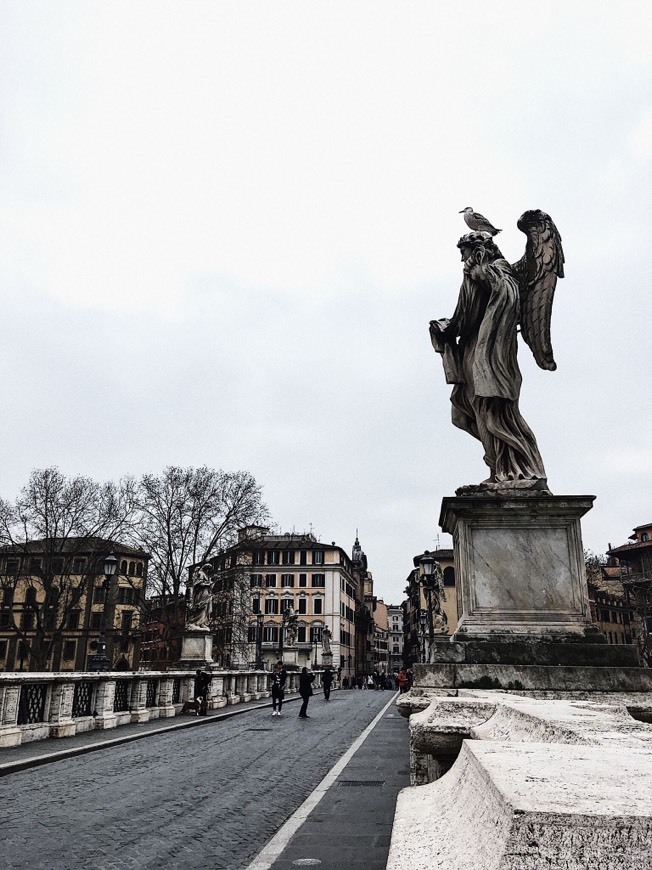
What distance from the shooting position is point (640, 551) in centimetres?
6500

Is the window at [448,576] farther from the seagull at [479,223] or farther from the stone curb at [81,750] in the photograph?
the seagull at [479,223]

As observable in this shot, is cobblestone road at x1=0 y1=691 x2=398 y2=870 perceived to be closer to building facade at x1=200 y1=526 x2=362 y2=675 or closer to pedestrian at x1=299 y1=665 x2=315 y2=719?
pedestrian at x1=299 y1=665 x2=315 y2=719

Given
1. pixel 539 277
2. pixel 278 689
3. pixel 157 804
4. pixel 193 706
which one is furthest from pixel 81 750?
pixel 278 689

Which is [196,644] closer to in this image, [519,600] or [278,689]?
[278,689]

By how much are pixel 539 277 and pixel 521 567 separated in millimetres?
3076

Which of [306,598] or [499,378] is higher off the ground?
[306,598]

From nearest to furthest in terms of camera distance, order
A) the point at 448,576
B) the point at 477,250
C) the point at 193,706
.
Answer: the point at 477,250 → the point at 193,706 → the point at 448,576

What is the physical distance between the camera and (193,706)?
2250cm

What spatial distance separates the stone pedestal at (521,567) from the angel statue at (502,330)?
1.63ft

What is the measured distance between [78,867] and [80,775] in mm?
5241

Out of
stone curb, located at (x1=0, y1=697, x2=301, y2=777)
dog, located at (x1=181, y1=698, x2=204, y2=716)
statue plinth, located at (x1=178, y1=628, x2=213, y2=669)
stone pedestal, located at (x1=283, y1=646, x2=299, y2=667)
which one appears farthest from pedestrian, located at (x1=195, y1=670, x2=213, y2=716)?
stone pedestal, located at (x1=283, y1=646, x2=299, y2=667)

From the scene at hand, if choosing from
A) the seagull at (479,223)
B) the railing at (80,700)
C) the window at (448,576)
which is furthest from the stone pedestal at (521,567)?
the window at (448,576)

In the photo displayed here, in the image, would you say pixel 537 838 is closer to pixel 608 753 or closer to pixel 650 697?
pixel 608 753

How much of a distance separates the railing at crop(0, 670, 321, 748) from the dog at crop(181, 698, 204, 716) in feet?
0.66
